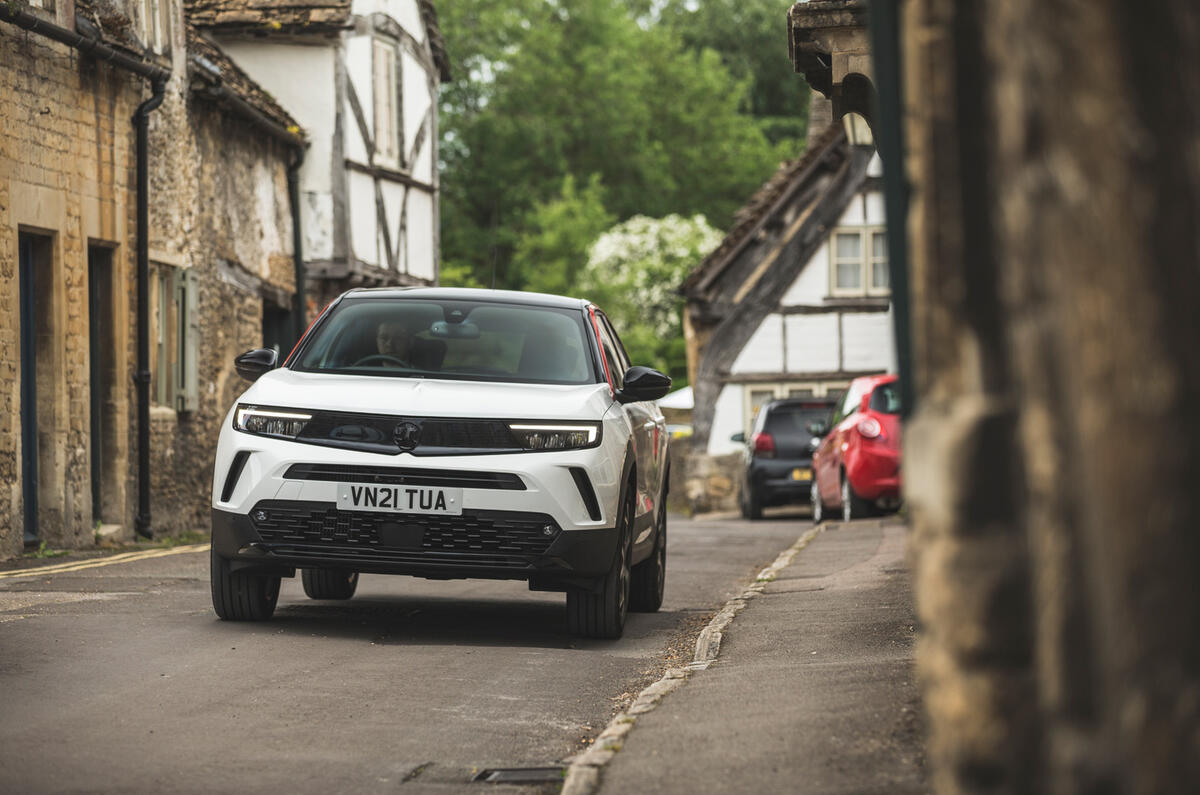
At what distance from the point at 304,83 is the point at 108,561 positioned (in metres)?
12.8

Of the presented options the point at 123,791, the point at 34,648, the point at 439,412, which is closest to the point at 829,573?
the point at 439,412

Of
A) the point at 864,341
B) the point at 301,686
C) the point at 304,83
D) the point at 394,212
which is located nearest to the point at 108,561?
the point at 301,686

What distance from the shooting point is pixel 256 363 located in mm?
9422

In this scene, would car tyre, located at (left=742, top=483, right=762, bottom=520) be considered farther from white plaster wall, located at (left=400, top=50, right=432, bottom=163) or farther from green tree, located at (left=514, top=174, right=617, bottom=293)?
green tree, located at (left=514, top=174, right=617, bottom=293)

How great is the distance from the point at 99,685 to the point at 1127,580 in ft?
17.2

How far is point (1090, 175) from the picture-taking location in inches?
106

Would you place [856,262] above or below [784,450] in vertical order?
above

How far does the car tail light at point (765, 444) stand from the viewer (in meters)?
25.5

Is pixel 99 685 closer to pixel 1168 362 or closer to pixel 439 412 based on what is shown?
pixel 439 412

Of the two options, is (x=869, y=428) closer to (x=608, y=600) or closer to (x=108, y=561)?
(x=108, y=561)

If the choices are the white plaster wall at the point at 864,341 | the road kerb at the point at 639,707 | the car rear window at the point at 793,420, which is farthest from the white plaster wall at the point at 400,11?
the road kerb at the point at 639,707

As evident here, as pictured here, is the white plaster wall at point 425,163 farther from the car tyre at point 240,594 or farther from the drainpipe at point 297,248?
the car tyre at point 240,594

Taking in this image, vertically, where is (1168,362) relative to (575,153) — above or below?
below

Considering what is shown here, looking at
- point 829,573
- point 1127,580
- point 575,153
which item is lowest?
point 829,573
